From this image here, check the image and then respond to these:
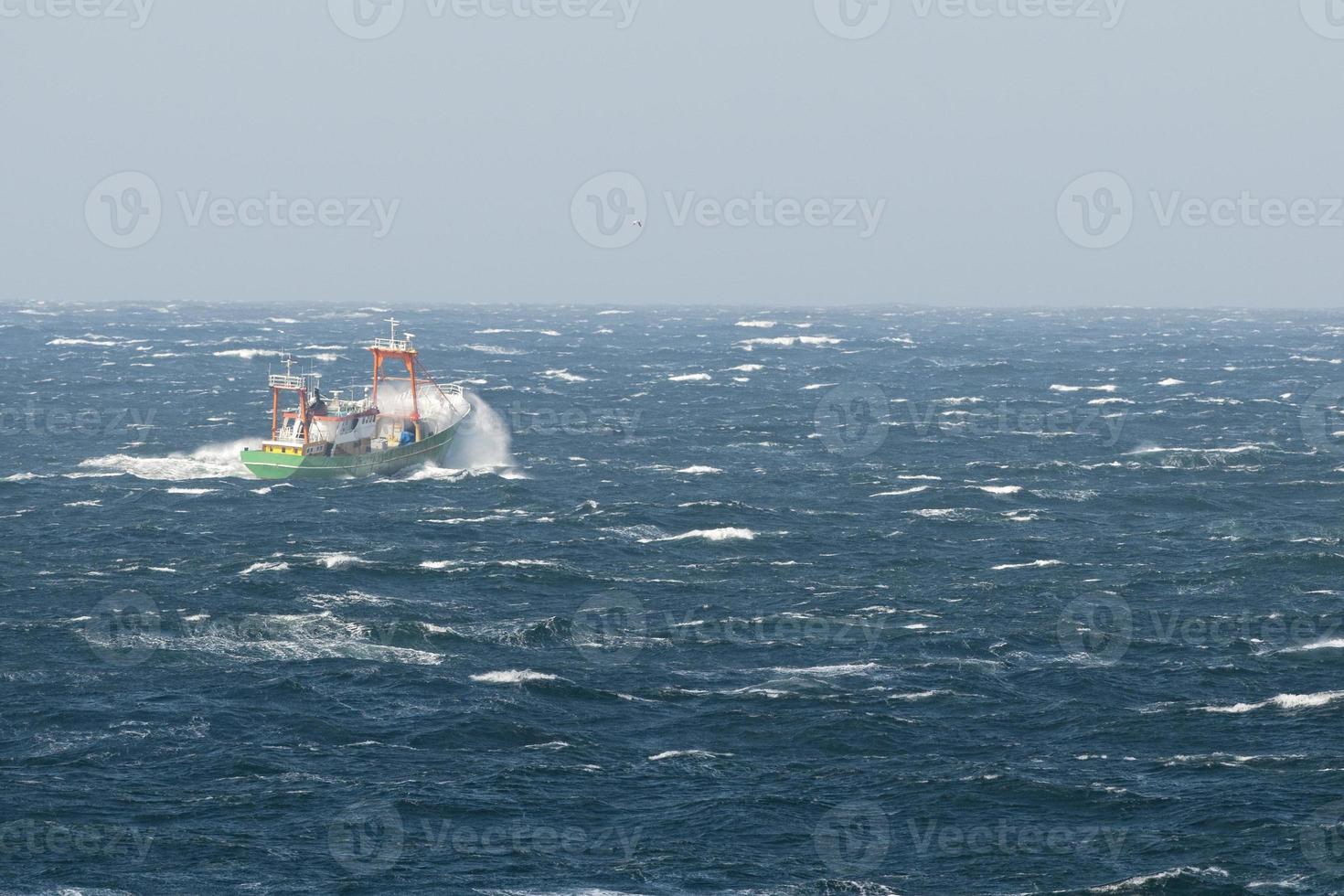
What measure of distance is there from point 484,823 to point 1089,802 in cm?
2346

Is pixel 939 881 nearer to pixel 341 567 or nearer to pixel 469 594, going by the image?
pixel 469 594

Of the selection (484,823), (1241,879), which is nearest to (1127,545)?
(1241,879)

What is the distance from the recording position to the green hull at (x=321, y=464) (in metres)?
125

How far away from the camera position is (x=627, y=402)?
196m
